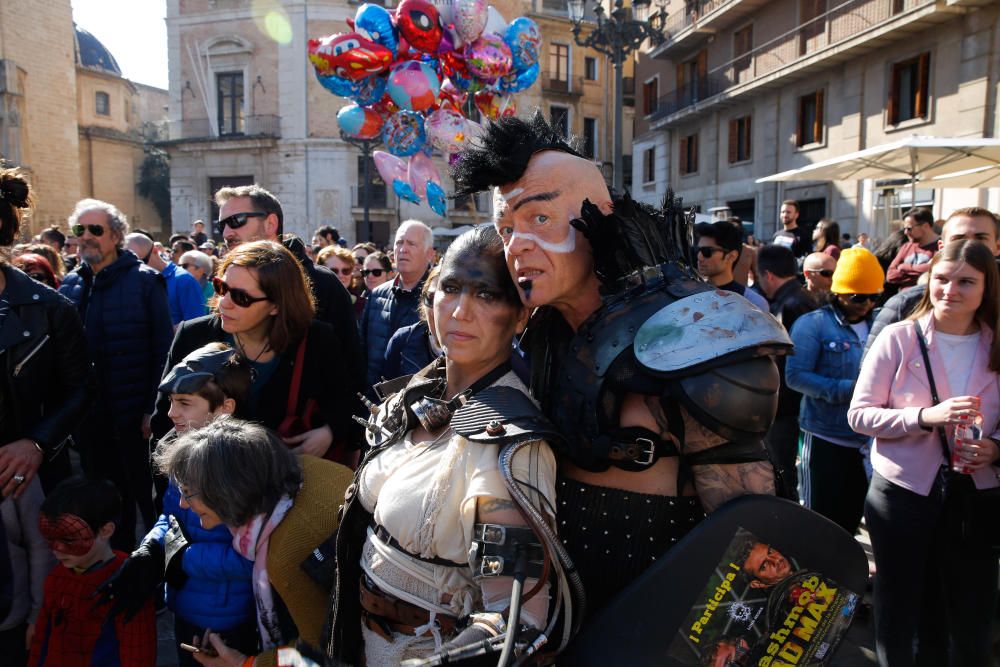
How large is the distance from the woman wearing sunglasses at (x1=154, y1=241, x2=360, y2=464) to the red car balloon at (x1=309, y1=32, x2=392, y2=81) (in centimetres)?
507

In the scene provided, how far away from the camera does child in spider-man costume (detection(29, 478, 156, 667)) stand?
2.57 m

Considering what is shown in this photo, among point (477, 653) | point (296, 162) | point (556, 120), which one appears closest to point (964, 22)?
point (556, 120)

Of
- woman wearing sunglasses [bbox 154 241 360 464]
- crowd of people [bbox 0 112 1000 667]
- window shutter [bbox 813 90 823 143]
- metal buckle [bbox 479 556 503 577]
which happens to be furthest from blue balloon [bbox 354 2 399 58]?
window shutter [bbox 813 90 823 143]

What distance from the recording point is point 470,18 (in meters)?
7.47

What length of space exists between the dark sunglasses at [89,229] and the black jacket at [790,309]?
424cm

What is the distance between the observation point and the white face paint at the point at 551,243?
62.9 inches

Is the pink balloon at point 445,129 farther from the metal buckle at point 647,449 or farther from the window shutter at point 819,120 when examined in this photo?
the window shutter at point 819,120

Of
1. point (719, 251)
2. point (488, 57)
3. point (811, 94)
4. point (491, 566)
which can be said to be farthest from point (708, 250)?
point (811, 94)

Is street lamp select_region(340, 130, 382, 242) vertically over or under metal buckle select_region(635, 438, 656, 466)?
over

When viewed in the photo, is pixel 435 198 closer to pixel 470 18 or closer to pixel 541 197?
pixel 470 18

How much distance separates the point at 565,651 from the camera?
4.88 ft

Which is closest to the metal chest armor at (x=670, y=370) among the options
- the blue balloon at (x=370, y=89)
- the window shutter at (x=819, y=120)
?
the blue balloon at (x=370, y=89)

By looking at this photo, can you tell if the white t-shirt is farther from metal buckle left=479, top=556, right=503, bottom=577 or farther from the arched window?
the arched window

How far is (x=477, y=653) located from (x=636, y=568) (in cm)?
44
